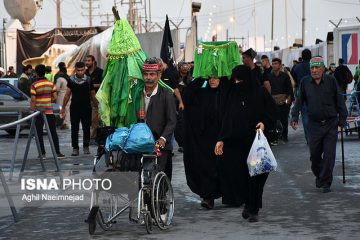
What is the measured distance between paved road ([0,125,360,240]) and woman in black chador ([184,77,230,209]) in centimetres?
27

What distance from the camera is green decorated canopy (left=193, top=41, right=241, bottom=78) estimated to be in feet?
37.5

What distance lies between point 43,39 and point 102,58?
7998 mm

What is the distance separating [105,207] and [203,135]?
7.54ft

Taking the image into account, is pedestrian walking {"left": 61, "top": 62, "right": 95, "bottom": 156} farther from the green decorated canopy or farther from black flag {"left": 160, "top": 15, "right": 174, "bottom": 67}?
the green decorated canopy

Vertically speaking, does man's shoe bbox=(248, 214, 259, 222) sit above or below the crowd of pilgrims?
below

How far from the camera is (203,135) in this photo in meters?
11.6

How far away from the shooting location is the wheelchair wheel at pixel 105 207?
955 centimetres

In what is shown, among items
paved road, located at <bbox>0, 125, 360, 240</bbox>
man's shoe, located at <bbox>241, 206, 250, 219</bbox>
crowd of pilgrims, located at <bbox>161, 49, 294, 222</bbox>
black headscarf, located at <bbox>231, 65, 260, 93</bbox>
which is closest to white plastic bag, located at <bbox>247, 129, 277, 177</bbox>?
Result: crowd of pilgrims, located at <bbox>161, 49, 294, 222</bbox>

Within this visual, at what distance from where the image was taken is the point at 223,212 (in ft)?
36.9

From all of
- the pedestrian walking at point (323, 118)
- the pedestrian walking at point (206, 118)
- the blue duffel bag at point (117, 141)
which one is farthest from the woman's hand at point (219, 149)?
the pedestrian walking at point (323, 118)

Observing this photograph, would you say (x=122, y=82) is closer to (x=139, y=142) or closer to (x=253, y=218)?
(x=139, y=142)

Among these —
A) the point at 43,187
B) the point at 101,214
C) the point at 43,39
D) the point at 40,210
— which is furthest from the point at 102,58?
the point at 101,214

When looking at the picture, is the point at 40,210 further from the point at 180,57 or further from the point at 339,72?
the point at 180,57

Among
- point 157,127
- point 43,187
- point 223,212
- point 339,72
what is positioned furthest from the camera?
point 339,72
